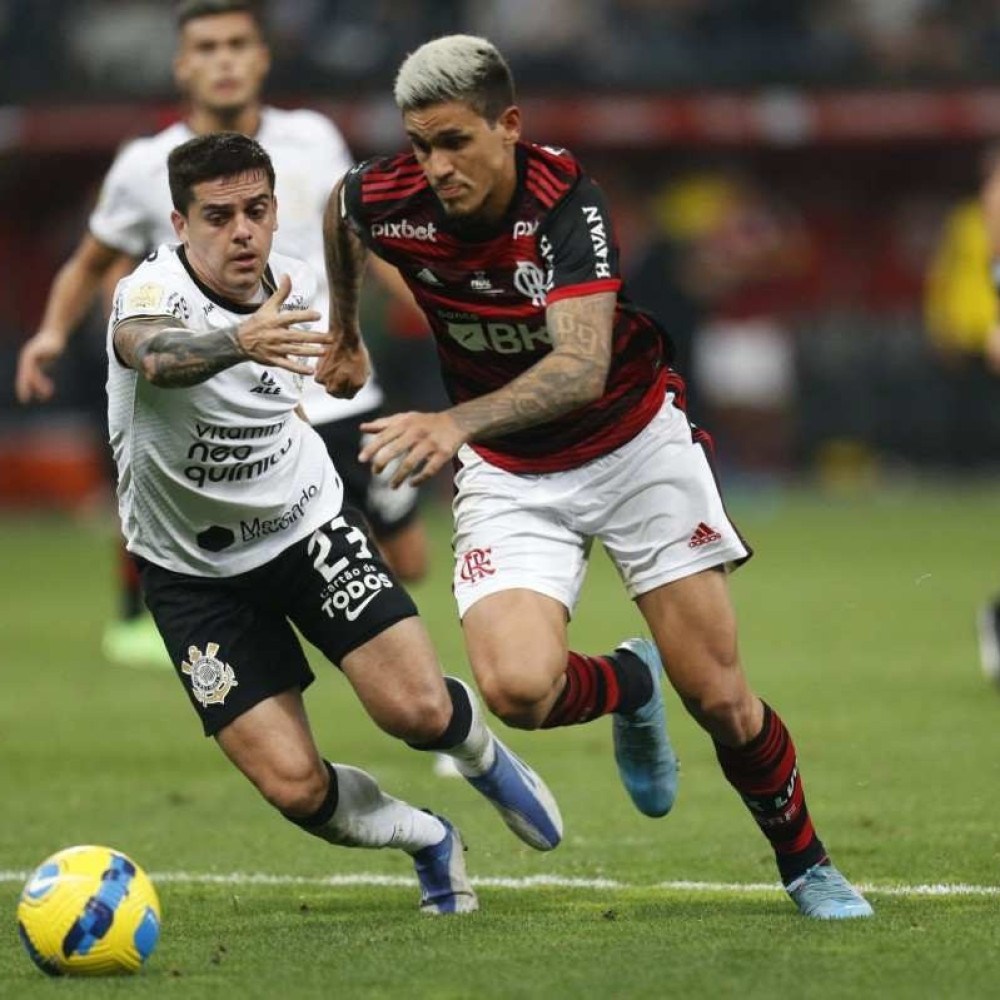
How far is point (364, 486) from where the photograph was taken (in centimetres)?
877

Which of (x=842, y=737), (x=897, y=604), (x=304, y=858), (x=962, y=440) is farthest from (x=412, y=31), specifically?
(x=304, y=858)

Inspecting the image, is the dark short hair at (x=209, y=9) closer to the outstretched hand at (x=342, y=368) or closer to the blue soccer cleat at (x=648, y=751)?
the outstretched hand at (x=342, y=368)

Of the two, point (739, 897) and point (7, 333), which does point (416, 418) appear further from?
point (7, 333)

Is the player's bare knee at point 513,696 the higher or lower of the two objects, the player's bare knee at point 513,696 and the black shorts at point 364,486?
the higher

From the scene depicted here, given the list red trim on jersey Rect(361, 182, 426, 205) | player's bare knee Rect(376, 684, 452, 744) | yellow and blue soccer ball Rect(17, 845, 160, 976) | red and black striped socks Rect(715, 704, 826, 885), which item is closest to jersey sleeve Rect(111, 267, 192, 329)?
red trim on jersey Rect(361, 182, 426, 205)

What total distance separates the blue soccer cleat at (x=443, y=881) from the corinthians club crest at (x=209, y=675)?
682 mm

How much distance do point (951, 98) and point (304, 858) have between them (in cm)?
1986

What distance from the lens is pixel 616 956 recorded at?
221 inches

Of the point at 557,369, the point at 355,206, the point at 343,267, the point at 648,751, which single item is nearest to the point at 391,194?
the point at 355,206

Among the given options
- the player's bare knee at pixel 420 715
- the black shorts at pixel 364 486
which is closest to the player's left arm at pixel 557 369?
the player's bare knee at pixel 420 715

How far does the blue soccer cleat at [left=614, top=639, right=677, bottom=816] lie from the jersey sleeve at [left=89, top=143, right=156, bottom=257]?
3086 mm

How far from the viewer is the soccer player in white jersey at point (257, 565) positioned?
617 cm

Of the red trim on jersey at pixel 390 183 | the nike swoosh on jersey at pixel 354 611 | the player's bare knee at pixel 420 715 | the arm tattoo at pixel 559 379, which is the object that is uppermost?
the red trim on jersey at pixel 390 183

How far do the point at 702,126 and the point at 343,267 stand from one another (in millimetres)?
19386
